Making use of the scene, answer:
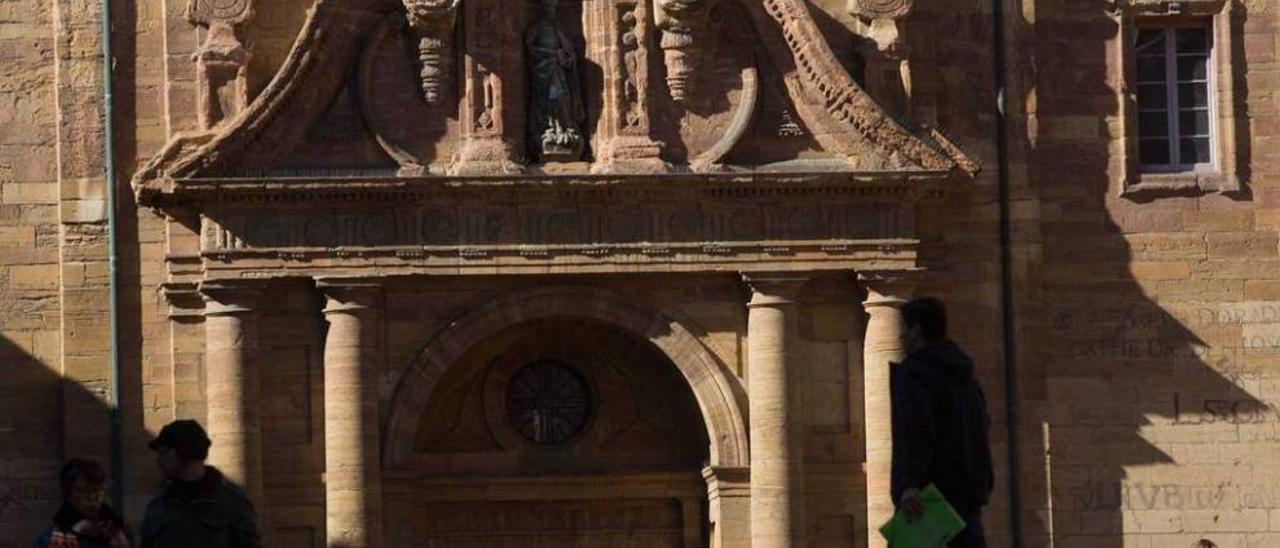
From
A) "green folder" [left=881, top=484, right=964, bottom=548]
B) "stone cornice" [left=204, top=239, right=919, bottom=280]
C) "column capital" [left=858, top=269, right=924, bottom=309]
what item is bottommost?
"green folder" [left=881, top=484, right=964, bottom=548]

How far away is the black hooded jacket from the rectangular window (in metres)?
13.9

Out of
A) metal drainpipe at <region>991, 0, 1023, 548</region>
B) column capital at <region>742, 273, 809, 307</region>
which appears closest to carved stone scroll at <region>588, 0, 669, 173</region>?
column capital at <region>742, 273, 809, 307</region>

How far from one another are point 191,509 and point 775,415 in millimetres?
13082

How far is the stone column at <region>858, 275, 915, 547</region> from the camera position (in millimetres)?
30938

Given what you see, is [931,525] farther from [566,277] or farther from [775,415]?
[566,277]

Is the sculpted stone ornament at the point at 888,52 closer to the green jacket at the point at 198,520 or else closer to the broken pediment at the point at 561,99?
the broken pediment at the point at 561,99

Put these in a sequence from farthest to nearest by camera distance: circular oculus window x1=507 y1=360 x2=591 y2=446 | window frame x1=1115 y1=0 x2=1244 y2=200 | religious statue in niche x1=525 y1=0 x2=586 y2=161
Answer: window frame x1=1115 y1=0 x2=1244 y2=200
circular oculus window x1=507 y1=360 x2=591 y2=446
religious statue in niche x1=525 y1=0 x2=586 y2=161

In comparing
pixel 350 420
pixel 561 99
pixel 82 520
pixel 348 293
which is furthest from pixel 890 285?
pixel 82 520

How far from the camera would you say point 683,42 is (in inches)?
1215

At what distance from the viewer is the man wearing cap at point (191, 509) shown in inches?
719

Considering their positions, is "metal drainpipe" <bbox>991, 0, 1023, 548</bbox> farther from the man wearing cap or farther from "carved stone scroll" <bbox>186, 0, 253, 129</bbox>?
the man wearing cap

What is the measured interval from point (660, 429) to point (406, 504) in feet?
8.77

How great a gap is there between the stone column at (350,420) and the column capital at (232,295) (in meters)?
0.61

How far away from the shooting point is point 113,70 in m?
31.0
